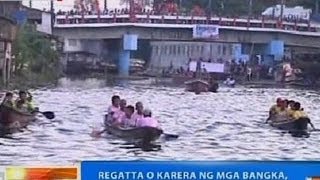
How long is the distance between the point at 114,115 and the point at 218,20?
103cm

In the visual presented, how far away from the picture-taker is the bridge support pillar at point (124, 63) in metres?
3.60

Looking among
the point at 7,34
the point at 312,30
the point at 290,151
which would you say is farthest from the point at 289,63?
the point at 7,34

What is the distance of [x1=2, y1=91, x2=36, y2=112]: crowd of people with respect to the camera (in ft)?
13.8

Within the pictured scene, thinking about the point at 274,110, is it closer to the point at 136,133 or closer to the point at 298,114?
the point at 298,114

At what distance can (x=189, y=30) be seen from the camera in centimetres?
380

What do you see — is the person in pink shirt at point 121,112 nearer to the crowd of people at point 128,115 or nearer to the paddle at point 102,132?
the crowd of people at point 128,115

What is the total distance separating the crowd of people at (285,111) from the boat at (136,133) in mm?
635

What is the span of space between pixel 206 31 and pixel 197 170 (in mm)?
1402

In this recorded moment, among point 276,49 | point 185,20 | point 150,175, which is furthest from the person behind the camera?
point 185,20

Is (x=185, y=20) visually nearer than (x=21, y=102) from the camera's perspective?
Yes

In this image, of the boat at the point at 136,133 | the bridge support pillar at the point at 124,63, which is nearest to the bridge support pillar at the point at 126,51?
the bridge support pillar at the point at 124,63

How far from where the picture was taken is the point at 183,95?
4.55 meters

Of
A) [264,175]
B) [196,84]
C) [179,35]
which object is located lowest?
[264,175]

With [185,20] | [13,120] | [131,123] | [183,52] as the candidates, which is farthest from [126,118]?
[183,52]
